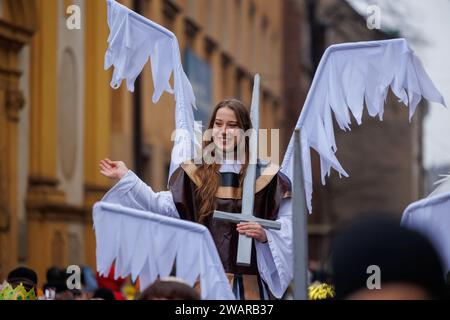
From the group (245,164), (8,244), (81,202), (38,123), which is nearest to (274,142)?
(245,164)

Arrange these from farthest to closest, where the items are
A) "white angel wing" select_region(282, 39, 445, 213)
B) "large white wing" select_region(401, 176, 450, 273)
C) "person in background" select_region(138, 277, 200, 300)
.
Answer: "white angel wing" select_region(282, 39, 445, 213) → "large white wing" select_region(401, 176, 450, 273) → "person in background" select_region(138, 277, 200, 300)

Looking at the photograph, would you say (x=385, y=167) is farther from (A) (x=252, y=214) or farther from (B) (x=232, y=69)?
(A) (x=252, y=214)

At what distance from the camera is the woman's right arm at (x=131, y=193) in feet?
16.7

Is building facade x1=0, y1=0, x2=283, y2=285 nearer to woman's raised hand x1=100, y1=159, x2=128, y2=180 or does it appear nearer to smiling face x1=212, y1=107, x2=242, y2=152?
smiling face x1=212, y1=107, x2=242, y2=152

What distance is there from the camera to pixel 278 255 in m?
5.13

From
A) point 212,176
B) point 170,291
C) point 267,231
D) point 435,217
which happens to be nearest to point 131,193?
point 212,176

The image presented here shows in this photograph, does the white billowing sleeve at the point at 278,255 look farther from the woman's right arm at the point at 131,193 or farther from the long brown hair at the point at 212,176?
the woman's right arm at the point at 131,193

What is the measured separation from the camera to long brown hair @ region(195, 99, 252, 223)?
532 cm

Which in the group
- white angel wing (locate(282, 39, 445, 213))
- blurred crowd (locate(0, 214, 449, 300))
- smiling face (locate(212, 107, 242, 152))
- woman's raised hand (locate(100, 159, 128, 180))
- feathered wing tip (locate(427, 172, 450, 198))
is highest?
white angel wing (locate(282, 39, 445, 213))

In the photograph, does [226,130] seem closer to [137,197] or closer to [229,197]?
[229,197]

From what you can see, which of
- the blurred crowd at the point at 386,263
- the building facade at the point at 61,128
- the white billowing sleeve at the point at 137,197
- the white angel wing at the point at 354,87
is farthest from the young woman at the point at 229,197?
the building facade at the point at 61,128

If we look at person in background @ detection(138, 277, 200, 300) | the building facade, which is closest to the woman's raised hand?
person in background @ detection(138, 277, 200, 300)

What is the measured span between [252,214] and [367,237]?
2290mm
